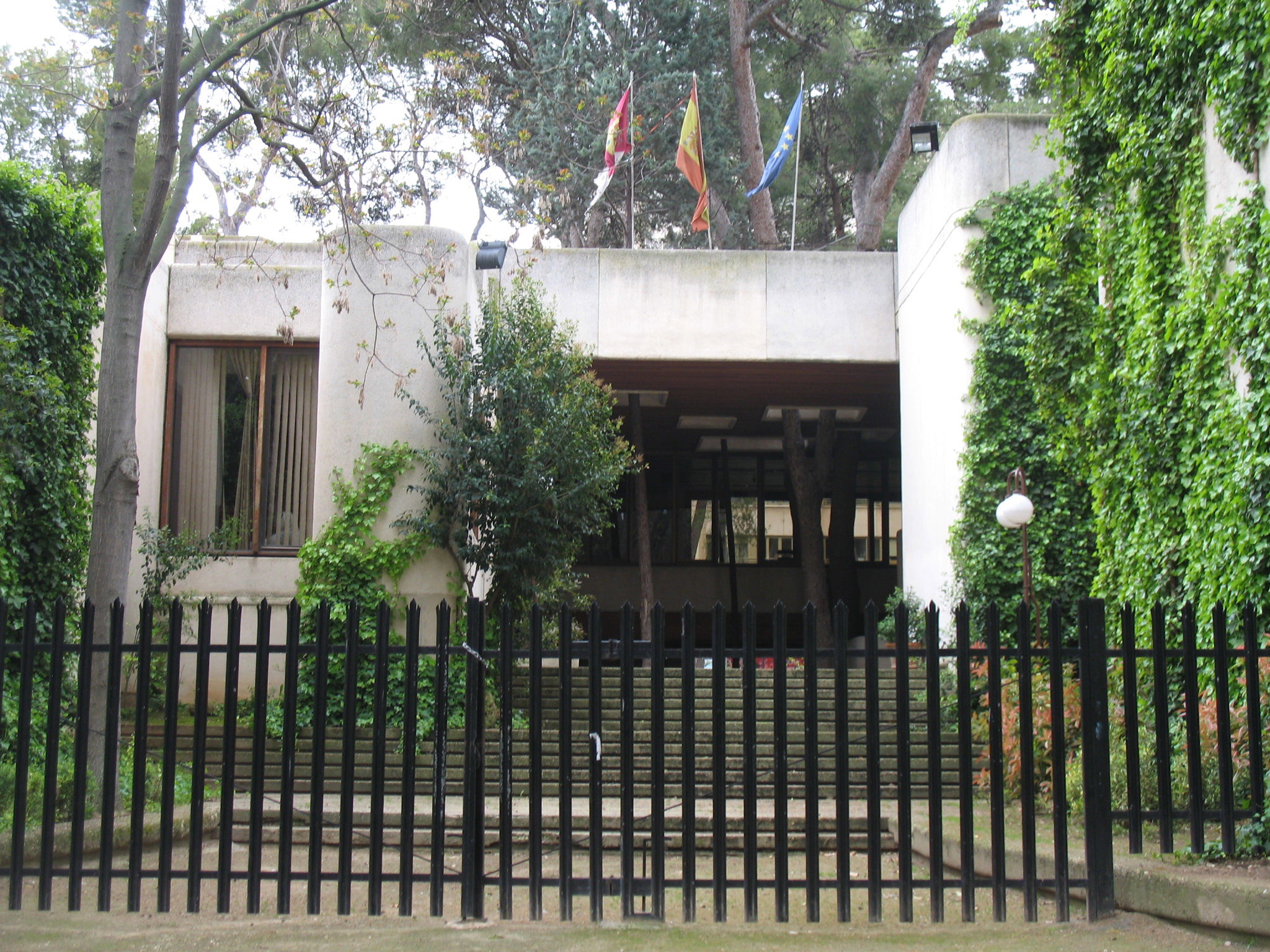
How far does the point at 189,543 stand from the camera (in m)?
14.4

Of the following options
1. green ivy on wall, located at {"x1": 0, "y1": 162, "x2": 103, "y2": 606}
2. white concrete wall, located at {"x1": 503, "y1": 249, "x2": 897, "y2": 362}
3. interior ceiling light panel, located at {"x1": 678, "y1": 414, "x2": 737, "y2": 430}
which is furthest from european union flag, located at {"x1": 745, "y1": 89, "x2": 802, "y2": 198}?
green ivy on wall, located at {"x1": 0, "y1": 162, "x2": 103, "y2": 606}

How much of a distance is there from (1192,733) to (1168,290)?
3273 mm

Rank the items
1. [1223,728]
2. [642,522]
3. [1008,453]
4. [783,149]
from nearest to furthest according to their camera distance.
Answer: [1223,728] → [1008,453] → [783,149] → [642,522]

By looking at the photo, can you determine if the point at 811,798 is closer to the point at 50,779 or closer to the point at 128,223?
the point at 50,779

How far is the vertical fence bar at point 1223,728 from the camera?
18.9 feet

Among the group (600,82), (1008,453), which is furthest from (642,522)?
(1008,453)

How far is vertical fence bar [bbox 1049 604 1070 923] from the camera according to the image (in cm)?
558

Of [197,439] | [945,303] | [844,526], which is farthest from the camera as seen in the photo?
[844,526]

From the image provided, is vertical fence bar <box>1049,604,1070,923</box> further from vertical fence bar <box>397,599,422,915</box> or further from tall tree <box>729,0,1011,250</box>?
tall tree <box>729,0,1011,250</box>

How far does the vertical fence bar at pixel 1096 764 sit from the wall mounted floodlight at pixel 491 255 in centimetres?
885

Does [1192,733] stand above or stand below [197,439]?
below

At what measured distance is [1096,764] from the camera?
221 inches

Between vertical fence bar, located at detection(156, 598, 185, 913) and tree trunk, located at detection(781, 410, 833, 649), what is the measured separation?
15.3 meters

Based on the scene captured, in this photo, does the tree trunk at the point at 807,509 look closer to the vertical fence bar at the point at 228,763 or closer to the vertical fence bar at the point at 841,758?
the vertical fence bar at the point at 841,758
